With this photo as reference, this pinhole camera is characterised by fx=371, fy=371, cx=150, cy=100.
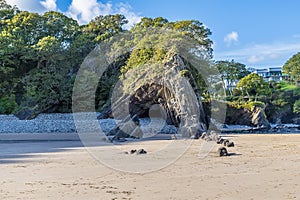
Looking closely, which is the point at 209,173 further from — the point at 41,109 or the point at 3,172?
the point at 41,109

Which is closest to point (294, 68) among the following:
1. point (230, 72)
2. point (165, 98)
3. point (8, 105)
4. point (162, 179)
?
point (230, 72)

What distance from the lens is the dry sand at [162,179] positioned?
724cm

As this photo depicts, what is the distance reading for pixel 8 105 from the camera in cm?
3556

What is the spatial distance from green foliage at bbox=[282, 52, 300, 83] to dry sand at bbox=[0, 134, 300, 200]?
172ft

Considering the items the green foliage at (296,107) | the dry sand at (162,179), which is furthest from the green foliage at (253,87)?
the dry sand at (162,179)

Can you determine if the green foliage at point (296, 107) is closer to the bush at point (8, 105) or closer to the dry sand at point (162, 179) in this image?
the bush at point (8, 105)

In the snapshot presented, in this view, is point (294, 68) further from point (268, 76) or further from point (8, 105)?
point (8, 105)

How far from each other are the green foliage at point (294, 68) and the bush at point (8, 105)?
44.8m

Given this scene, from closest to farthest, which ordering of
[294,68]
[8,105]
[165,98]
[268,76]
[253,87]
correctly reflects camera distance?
[165,98]
[8,105]
[253,87]
[294,68]
[268,76]

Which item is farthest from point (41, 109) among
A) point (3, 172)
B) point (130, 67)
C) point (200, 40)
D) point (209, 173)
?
point (209, 173)

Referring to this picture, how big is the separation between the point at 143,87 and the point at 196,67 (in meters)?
7.59

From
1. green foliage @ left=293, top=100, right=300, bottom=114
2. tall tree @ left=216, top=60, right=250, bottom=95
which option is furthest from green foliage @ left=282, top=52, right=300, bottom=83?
tall tree @ left=216, top=60, right=250, bottom=95

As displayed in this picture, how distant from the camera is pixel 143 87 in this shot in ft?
94.4

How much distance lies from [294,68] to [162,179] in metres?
58.9
